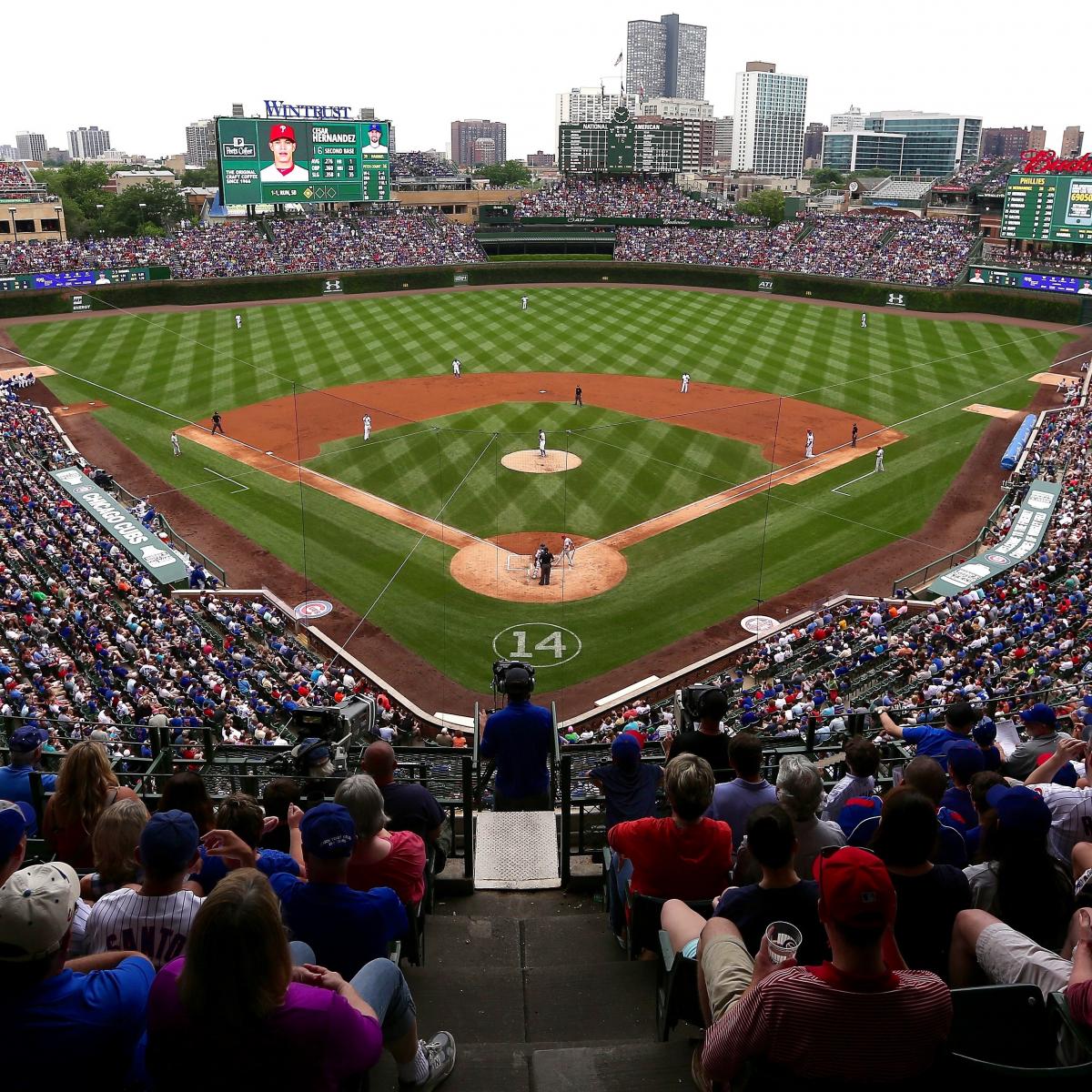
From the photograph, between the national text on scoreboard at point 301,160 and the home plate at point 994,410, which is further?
the national text on scoreboard at point 301,160

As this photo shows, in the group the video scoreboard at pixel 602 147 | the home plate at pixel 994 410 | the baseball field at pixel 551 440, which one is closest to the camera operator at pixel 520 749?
the baseball field at pixel 551 440

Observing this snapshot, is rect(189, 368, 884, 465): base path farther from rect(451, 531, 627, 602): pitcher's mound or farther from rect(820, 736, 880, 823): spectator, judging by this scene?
rect(820, 736, 880, 823): spectator

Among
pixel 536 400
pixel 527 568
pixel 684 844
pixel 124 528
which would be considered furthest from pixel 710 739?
pixel 536 400

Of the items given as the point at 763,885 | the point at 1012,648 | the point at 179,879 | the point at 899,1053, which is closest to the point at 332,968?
the point at 179,879

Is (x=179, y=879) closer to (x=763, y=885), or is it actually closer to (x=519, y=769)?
(x=763, y=885)

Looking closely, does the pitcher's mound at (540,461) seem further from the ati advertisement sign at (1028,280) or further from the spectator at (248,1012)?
the ati advertisement sign at (1028,280)
